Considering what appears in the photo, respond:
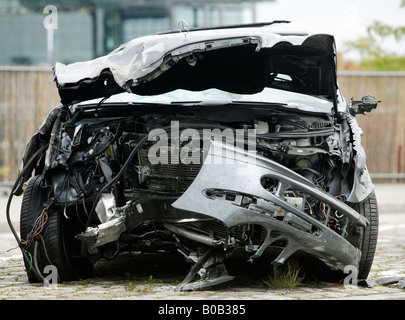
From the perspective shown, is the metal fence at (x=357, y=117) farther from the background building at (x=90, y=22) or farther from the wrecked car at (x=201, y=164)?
the background building at (x=90, y=22)

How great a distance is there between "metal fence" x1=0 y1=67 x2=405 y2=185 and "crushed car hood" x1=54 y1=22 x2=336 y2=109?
786 centimetres

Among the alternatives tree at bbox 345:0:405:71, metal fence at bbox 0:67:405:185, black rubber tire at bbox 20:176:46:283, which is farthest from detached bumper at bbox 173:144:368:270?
tree at bbox 345:0:405:71

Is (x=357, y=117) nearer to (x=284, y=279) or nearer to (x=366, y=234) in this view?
(x=366, y=234)

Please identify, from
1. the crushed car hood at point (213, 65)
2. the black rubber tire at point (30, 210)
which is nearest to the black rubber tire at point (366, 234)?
the crushed car hood at point (213, 65)

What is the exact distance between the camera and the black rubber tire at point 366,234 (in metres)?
5.95

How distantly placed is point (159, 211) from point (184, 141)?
58 cm

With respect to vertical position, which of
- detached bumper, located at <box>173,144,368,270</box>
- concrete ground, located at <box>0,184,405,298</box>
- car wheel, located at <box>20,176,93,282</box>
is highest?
detached bumper, located at <box>173,144,368,270</box>

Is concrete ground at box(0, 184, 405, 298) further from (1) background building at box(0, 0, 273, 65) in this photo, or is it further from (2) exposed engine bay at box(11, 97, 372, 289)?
(1) background building at box(0, 0, 273, 65)

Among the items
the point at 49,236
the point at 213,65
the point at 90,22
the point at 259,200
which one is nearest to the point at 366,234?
the point at 259,200

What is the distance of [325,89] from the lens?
6.63 meters

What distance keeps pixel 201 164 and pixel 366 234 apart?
1425 millimetres

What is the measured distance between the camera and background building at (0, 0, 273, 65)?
25.3 metres
